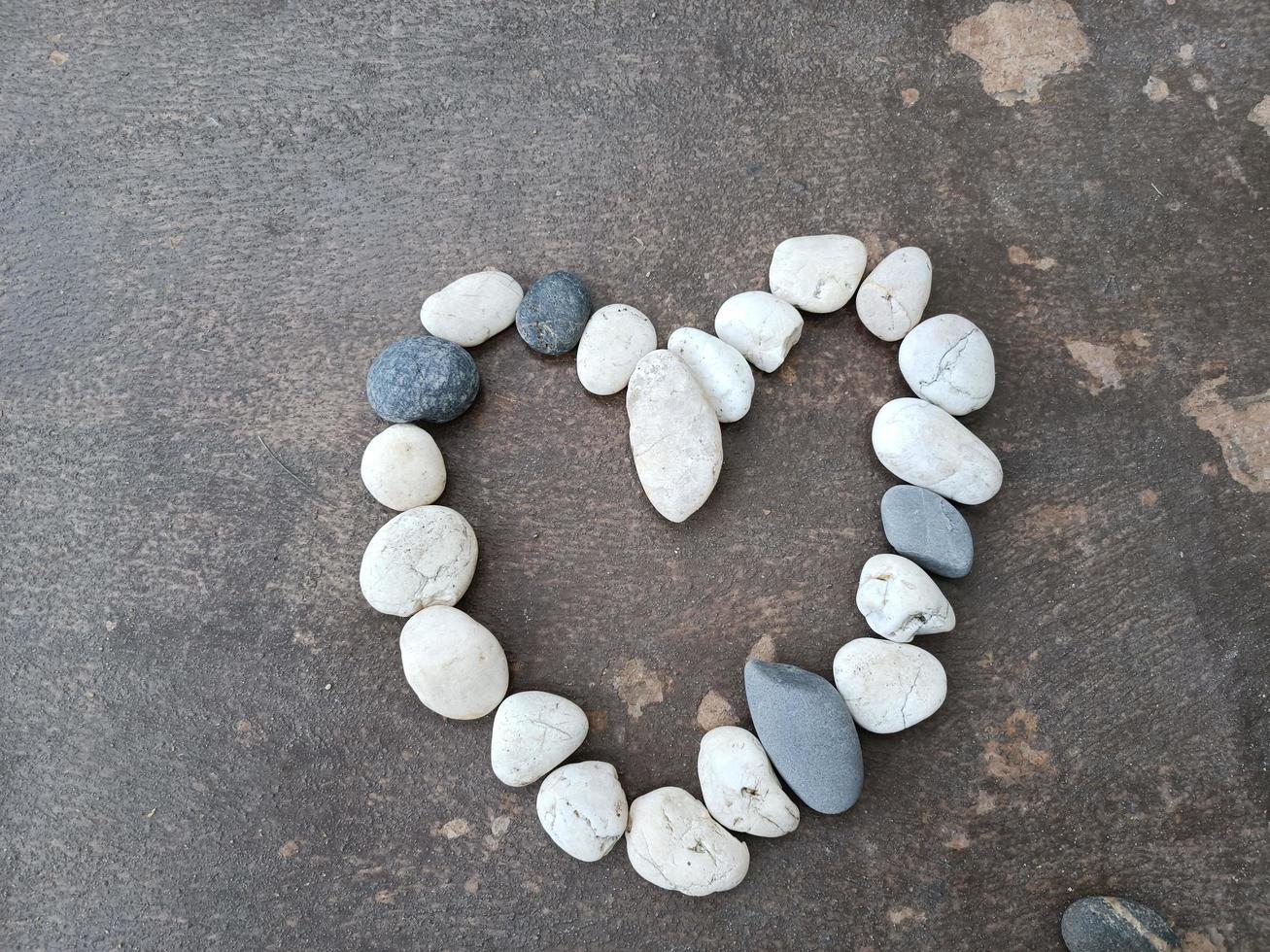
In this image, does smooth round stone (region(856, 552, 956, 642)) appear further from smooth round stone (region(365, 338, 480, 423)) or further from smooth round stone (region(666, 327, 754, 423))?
smooth round stone (region(365, 338, 480, 423))

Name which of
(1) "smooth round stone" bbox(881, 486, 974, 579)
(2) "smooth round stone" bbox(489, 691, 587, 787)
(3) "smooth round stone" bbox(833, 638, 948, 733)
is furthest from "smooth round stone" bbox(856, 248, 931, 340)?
(2) "smooth round stone" bbox(489, 691, 587, 787)

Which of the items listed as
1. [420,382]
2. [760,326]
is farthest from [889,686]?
[420,382]

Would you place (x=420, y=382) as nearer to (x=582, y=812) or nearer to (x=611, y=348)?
(x=611, y=348)

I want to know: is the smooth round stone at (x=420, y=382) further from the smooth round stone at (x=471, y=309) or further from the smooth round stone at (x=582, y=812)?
the smooth round stone at (x=582, y=812)

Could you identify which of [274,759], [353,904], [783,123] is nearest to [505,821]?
[353,904]

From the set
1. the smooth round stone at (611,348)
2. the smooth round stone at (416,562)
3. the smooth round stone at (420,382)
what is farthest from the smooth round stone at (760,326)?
the smooth round stone at (416,562)

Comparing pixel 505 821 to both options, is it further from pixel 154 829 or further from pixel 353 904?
pixel 154 829
